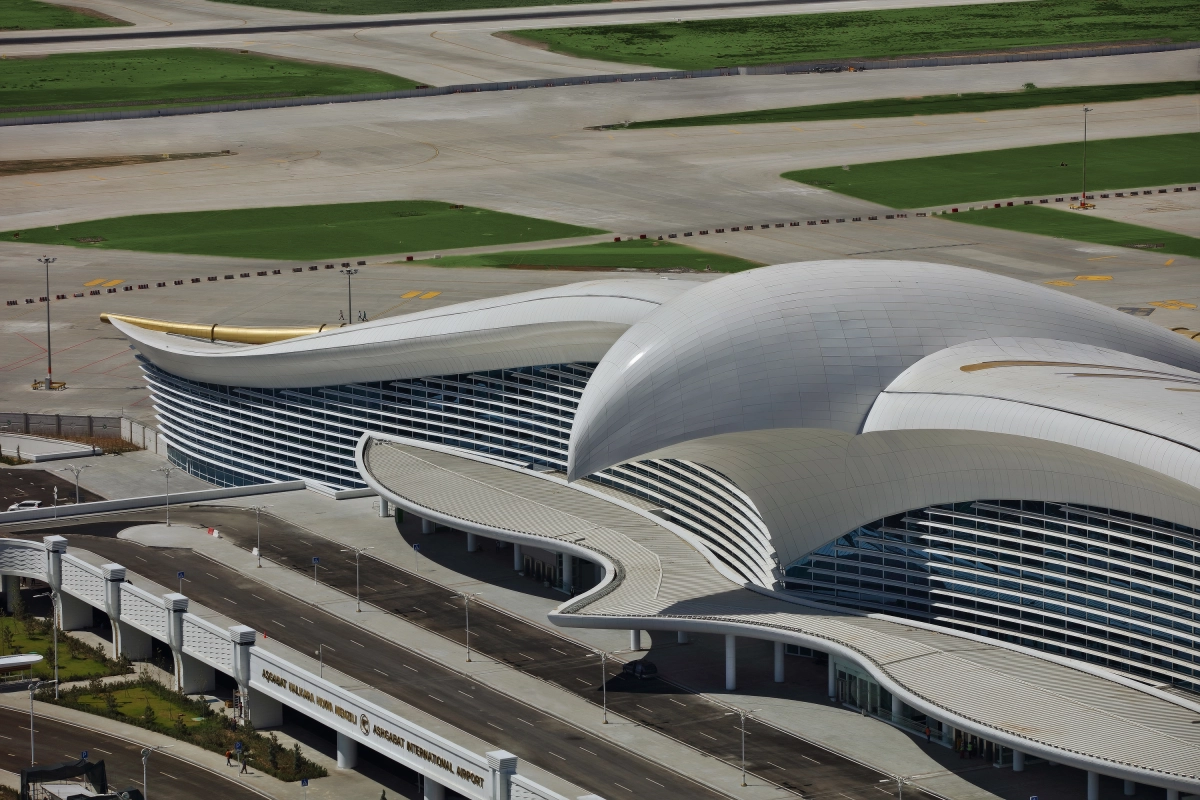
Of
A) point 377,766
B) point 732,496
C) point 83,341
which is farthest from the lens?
point 83,341

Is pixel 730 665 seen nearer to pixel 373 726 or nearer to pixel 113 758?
pixel 373 726

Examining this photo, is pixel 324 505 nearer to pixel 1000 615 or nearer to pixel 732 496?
pixel 732 496

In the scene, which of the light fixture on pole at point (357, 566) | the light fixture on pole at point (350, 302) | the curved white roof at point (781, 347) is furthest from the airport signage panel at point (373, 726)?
the light fixture on pole at point (350, 302)

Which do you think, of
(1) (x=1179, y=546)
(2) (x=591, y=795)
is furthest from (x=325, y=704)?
(1) (x=1179, y=546)

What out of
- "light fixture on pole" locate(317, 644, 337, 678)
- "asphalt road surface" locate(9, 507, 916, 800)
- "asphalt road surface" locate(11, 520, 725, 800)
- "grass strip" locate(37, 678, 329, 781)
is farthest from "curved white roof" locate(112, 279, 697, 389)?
"grass strip" locate(37, 678, 329, 781)

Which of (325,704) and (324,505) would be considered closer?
(325,704)

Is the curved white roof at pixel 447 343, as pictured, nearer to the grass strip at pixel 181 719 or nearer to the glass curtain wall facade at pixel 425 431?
the glass curtain wall facade at pixel 425 431
